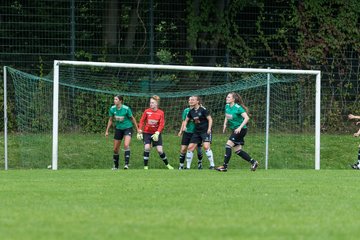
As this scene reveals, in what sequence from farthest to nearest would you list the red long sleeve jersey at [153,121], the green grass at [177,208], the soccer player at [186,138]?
the soccer player at [186,138]
the red long sleeve jersey at [153,121]
the green grass at [177,208]

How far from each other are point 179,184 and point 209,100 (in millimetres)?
10299

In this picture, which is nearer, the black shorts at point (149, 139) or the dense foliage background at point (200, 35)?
the black shorts at point (149, 139)

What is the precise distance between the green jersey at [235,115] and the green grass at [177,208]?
3.99 m

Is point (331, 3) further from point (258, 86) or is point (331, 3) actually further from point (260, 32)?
point (258, 86)

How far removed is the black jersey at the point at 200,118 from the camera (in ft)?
72.2

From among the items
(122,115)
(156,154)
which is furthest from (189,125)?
(156,154)

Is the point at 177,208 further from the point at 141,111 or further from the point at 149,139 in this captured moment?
the point at 141,111

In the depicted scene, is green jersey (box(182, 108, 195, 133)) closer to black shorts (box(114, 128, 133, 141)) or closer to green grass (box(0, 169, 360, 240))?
black shorts (box(114, 128, 133, 141))

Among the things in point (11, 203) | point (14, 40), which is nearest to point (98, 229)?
point (11, 203)

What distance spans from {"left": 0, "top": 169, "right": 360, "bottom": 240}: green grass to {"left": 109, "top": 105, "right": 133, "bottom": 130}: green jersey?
598cm

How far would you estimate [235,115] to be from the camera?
65.7ft

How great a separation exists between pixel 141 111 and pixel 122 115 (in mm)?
2727

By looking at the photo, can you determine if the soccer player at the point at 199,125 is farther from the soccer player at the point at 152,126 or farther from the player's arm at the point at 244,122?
the player's arm at the point at 244,122

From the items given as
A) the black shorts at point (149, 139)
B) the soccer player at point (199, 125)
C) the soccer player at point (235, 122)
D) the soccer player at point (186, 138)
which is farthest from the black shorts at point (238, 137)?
the black shorts at point (149, 139)
